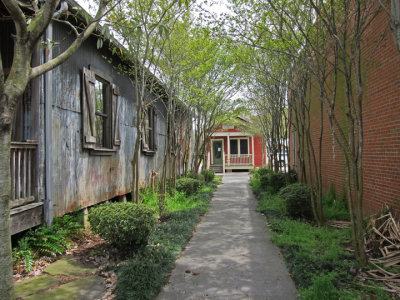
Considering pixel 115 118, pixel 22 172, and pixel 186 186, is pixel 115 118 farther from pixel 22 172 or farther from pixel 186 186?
pixel 186 186

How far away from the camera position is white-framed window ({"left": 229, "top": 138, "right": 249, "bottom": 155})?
28.9 m

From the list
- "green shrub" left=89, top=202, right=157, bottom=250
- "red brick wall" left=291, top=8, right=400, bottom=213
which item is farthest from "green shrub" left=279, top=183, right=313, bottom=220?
"green shrub" left=89, top=202, right=157, bottom=250

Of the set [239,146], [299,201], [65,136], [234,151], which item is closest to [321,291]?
[299,201]

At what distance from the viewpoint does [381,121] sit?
18.6ft

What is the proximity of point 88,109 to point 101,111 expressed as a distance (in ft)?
3.77

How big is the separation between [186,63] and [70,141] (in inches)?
166

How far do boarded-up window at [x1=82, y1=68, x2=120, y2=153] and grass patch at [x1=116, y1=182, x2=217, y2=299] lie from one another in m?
2.30

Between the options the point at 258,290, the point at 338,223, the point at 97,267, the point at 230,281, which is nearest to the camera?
the point at 258,290

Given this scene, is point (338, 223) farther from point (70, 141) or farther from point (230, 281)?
point (70, 141)

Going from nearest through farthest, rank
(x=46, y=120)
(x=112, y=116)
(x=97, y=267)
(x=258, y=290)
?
(x=258, y=290)
(x=97, y=267)
(x=46, y=120)
(x=112, y=116)

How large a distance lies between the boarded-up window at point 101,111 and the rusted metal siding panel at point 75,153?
0.20m

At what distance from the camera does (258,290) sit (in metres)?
3.47

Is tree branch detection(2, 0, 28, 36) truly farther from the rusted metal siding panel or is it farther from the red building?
the red building

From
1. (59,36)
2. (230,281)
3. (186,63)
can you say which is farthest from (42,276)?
(186,63)
